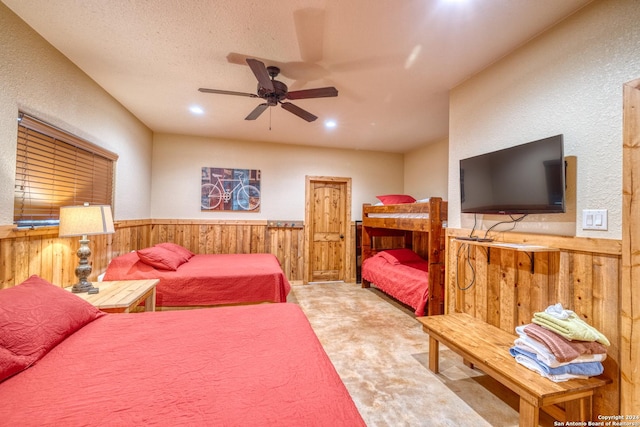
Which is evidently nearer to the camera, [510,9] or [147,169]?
[510,9]

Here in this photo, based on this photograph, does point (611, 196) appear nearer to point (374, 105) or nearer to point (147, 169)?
point (374, 105)

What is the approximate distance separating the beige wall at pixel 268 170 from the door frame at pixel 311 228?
0.09 m

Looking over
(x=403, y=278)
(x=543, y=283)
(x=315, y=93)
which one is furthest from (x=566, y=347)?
(x=315, y=93)

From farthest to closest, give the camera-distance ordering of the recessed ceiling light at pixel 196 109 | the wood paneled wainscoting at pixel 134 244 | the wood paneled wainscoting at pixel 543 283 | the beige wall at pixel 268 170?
the beige wall at pixel 268 170 < the recessed ceiling light at pixel 196 109 < the wood paneled wainscoting at pixel 134 244 < the wood paneled wainscoting at pixel 543 283

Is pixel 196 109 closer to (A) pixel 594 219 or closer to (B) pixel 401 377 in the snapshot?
(B) pixel 401 377

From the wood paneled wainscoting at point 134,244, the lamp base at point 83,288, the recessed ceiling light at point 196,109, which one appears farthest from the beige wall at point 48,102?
the recessed ceiling light at point 196,109

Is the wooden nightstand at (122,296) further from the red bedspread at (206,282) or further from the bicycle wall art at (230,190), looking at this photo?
the bicycle wall art at (230,190)

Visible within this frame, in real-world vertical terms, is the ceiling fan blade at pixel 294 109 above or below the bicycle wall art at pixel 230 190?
above

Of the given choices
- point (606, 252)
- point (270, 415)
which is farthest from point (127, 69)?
point (606, 252)

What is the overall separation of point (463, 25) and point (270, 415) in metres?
2.44

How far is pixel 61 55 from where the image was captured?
221 cm

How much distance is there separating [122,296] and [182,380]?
56.7 inches

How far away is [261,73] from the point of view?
2035 mm

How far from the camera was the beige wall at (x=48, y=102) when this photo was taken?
1.74m
